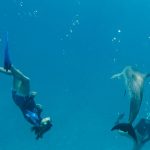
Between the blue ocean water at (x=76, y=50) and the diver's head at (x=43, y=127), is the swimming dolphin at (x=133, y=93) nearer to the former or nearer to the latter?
the diver's head at (x=43, y=127)

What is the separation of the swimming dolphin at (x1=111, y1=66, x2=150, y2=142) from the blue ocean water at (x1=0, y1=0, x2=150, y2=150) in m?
19.2

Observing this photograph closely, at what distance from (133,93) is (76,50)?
74.9 feet

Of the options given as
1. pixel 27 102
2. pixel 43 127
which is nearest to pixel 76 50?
pixel 27 102

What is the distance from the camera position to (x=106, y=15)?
25156mm

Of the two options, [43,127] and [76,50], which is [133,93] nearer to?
[43,127]

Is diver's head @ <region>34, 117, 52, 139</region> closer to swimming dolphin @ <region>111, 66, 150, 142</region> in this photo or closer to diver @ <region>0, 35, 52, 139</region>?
diver @ <region>0, 35, 52, 139</region>

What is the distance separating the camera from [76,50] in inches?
1063

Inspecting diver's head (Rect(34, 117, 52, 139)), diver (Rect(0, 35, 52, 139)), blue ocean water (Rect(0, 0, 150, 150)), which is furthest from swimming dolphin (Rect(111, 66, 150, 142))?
blue ocean water (Rect(0, 0, 150, 150))

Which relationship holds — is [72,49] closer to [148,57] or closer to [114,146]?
[148,57]

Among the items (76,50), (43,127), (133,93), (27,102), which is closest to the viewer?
(133,93)

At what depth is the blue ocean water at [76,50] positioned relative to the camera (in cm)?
2461

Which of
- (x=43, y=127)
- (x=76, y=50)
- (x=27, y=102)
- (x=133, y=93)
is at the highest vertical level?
(x=133, y=93)

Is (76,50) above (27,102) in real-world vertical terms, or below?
below

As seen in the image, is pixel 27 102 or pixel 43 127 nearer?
pixel 43 127
